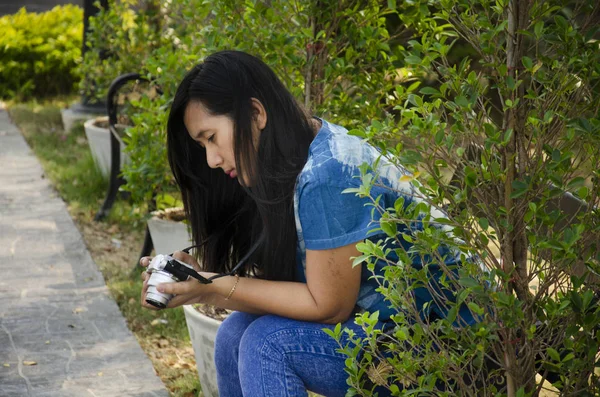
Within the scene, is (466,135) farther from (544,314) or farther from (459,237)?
(544,314)

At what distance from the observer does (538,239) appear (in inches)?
83.0

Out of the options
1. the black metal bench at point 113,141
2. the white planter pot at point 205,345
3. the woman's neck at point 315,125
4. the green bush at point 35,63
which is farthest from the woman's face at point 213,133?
the green bush at point 35,63

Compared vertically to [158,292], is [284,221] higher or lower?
higher

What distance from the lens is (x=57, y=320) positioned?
4676 mm

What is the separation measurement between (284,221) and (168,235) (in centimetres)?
225

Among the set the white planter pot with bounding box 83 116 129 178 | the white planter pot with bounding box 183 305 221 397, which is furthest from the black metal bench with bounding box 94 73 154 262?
the white planter pot with bounding box 183 305 221 397

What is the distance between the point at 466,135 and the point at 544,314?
485 mm

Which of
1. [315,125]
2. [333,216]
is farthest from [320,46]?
[333,216]

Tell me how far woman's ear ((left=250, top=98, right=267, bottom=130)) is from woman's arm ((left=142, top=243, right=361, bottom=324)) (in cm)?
42

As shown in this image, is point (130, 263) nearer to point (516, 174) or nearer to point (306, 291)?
point (306, 291)

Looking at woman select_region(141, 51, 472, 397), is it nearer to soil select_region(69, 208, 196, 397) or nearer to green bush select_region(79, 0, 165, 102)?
soil select_region(69, 208, 196, 397)

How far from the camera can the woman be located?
253cm

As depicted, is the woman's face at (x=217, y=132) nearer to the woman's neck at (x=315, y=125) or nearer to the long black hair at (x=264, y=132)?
the long black hair at (x=264, y=132)

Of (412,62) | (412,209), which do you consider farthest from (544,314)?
(412,62)
